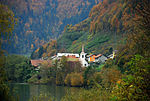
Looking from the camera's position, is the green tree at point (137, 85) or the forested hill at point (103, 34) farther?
the forested hill at point (103, 34)

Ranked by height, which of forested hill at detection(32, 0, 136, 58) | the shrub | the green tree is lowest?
the shrub

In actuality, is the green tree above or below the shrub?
above

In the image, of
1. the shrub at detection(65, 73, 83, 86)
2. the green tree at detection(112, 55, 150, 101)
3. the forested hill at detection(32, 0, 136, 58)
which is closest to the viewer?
the green tree at detection(112, 55, 150, 101)

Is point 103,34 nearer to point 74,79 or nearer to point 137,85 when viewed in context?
point 74,79

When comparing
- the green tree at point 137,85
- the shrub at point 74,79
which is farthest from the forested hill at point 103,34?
the green tree at point 137,85

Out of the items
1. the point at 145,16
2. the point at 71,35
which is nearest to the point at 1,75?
the point at 145,16

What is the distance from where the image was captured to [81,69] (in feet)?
250

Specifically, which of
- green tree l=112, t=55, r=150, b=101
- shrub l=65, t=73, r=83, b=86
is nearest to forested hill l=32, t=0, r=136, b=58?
shrub l=65, t=73, r=83, b=86

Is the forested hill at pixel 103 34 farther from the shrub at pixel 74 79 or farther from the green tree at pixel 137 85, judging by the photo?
the green tree at pixel 137 85

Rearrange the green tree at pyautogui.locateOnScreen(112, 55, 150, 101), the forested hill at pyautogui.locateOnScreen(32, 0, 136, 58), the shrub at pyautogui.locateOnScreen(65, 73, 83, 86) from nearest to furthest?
the green tree at pyautogui.locateOnScreen(112, 55, 150, 101), the shrub at pyautogui.locateOnScreen(65, 73, 83, 86), the forested hill at pyautogui.locateOnScreen(32, 0, 136, 58)

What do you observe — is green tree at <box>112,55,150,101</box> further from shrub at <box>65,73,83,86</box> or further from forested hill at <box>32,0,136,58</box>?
forested hill at <box>32,0,136,58</box>

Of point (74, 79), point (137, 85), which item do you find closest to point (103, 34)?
point (74, 79)

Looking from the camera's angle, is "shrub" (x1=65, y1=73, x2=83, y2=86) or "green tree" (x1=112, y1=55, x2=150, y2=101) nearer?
"green tree" (x1=112, y1=55, x2=150, y2=101)

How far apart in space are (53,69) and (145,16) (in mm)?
65083
